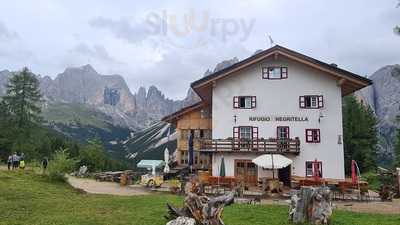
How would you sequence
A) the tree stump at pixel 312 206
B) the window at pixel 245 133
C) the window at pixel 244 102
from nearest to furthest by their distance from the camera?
the tree stump at pixel 312 206 → the window at pixel 245 133 → the window at pixel 244 102

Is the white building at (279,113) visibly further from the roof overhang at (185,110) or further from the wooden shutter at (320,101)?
the roof overhang at (185,110)

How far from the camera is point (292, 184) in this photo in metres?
24.8

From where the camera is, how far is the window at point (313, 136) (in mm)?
26312

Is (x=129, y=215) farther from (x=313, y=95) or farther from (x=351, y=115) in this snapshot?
(x=351, y=115)

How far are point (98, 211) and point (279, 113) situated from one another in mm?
16535

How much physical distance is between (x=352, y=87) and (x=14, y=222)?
76.6ft

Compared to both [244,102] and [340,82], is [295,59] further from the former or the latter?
[244,102]

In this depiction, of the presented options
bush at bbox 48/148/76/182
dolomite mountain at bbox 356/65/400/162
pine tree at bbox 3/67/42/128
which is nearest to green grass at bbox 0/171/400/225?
bush at bbox 48/148/76/182

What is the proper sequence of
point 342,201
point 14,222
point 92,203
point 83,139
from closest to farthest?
1. point 14,222
2. point 92,203
3. point 342,201
4. point 83,139

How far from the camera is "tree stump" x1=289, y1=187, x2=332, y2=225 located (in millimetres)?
11781

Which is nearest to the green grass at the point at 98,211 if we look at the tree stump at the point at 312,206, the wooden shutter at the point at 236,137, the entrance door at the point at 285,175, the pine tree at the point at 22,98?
the tree stump at the point at 312,206

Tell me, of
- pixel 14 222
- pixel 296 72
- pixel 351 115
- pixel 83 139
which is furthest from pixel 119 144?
pixel 14 222

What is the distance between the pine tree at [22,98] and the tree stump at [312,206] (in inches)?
1761

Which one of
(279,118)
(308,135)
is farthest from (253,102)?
(308,135)
